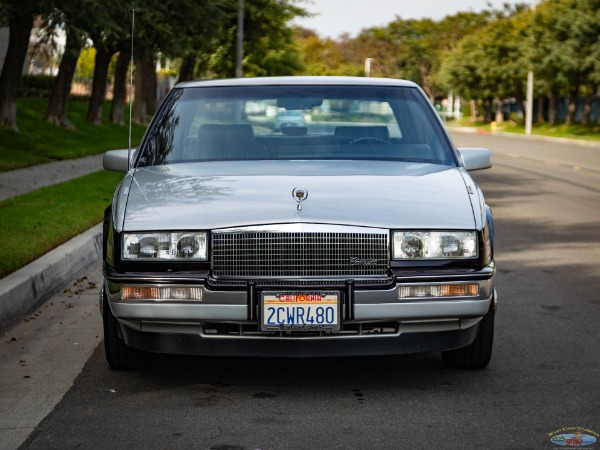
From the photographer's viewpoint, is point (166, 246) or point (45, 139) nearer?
point (166, 246)

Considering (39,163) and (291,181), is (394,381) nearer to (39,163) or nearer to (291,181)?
(291,181)

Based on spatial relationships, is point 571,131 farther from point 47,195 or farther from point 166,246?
point 166,246

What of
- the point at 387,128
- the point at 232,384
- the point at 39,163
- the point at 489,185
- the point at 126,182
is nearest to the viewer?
the point at 232,384

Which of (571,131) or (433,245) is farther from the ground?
(433,245)

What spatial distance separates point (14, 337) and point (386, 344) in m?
2.69

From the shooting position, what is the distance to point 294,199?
573 cm

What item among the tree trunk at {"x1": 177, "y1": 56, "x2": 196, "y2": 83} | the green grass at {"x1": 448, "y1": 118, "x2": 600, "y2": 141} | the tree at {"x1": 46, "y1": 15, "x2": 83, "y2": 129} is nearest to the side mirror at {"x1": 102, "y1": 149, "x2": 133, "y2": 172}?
the tree at {"x1": 46, "y1": 15, "x2": 83, "y2": 129}

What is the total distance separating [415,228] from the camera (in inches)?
219

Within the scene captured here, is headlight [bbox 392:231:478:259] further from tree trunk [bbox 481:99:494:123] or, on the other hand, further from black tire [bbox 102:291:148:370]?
tree trunk [bbox 481:99:494:123]

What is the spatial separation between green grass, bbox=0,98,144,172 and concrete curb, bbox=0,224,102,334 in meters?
10.6

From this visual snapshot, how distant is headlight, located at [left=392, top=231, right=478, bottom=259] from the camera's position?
5.58m

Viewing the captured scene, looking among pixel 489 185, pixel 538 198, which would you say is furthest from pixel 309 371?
pixel 489 185

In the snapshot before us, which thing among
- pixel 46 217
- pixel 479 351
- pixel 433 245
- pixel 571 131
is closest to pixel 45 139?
pixel 46 217

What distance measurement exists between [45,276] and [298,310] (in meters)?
3.85
